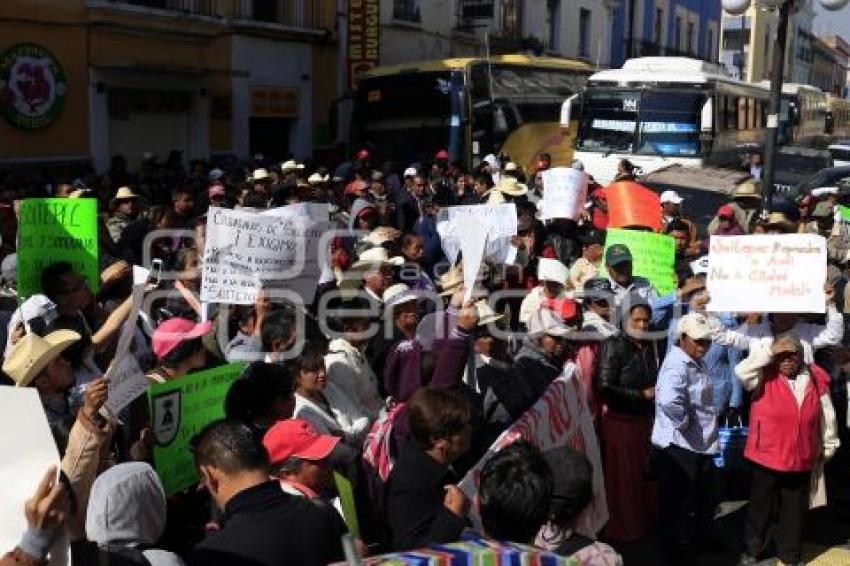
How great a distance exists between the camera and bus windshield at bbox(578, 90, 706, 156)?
17.7 metres

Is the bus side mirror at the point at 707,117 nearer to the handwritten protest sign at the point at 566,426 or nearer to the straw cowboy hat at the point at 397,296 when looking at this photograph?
the straw cowboy hat at the point at 397,296

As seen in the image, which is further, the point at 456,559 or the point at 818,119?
the point at 818,119

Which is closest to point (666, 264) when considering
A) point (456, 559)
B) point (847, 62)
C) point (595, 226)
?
point (595, 226)

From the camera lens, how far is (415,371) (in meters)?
4.72

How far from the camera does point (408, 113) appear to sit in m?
17.9

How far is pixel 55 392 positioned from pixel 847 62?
104 meters

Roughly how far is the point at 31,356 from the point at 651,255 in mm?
4452

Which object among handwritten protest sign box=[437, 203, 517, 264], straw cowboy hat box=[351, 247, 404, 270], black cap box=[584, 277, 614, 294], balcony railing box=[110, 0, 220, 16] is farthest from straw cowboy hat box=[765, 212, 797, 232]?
balcony railing box=[110, 0, 220, 16]

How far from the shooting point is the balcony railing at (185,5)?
53.3 feet

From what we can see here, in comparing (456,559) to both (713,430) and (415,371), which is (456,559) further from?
(713,430)

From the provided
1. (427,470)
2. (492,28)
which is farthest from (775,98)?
(492,28)

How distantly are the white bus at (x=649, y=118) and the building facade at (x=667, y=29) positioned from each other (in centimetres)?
1492

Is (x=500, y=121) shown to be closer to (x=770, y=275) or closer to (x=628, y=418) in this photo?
(x=770, y=275)

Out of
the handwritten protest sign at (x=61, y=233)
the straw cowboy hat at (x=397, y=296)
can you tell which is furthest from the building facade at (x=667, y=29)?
the handwritten protest sign at (x=61, y=233)
